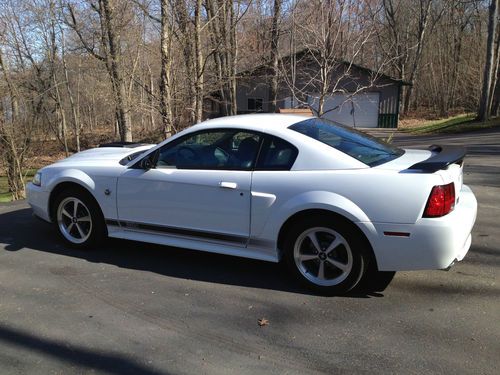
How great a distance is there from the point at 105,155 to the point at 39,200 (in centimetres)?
90

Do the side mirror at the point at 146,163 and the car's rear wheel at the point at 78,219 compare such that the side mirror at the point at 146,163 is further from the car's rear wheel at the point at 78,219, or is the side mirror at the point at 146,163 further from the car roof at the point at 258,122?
the car's rear wheel at the point at 78,219

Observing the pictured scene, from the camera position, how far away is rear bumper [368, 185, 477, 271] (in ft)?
11.5

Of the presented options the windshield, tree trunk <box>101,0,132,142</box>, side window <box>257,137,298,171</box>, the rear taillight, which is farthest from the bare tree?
the rear taillight

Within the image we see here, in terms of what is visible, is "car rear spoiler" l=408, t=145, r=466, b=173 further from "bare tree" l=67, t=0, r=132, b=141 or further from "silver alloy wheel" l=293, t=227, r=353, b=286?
"bare tree" l=67, t=0, r=132, b=141

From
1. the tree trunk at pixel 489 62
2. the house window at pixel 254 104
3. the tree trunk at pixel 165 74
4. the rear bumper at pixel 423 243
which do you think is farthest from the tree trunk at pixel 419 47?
the rear bumper at pixel 423 243

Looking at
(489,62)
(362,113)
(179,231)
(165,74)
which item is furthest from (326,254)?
(362,113)

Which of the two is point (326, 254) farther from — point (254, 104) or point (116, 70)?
point (254, 104)

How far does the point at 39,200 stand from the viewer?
5.35 m

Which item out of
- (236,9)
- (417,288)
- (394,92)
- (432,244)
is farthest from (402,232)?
(394,92)

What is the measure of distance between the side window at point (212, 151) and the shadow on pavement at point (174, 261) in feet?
3.33

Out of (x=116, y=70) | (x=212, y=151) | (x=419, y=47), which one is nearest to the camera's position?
(x=212, y=151)

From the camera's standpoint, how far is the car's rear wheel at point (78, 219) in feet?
16.5

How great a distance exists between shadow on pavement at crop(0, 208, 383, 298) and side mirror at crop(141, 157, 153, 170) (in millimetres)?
990

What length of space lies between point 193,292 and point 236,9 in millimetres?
18221
